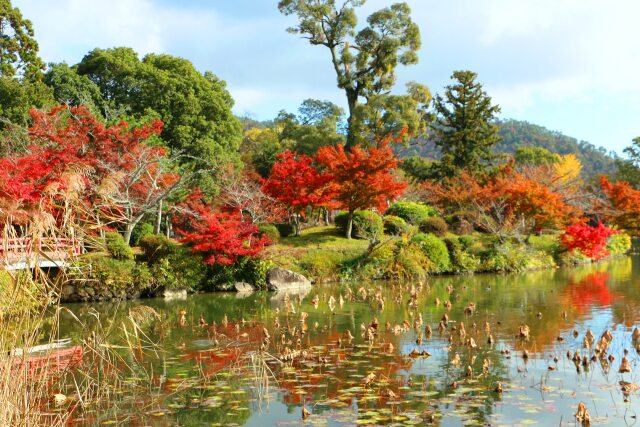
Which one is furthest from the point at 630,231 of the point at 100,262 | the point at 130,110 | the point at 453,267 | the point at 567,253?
the point at 100,262

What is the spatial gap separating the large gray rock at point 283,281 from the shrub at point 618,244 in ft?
60.6

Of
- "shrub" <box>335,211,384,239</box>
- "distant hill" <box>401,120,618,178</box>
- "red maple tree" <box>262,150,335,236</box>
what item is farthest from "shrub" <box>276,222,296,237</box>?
"distant hill" <box>401,120,618,178</box>

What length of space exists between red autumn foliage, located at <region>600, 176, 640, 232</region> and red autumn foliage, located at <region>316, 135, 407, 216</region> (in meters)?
14.9

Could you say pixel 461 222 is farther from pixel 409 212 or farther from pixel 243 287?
pixel 243 287

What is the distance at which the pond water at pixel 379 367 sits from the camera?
23.4 ft

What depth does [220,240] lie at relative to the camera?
776 inches

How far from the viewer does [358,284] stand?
843 inches

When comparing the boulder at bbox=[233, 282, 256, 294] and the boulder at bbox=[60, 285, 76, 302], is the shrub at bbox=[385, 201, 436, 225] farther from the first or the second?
the boulder at bbox=[60, 285, 76, 302]

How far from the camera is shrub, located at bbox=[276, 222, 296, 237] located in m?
25.7

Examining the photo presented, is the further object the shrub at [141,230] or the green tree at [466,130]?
the green tree at [466,130]

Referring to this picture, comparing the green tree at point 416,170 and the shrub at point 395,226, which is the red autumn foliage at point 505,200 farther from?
the green tree at point 416,170

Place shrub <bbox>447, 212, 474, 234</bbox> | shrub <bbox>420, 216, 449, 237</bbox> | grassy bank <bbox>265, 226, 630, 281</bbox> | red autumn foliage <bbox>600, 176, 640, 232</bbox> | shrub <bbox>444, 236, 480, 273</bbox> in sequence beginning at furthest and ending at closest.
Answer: red autumn foliage <bbox>600, 176, 640, 232</bbox>
shrub <bbox>447, 212, 474, 234</bbox>
shrub <bbox>420, 216, 449, 237</bbox>
shrub <bbox>444, 236, 480, 273</bbox>
grassy bank <bbox>265, 226, 630, 281</bbox>

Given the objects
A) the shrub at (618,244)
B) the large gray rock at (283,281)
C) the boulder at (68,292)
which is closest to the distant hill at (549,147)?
the shrub at (618,244)

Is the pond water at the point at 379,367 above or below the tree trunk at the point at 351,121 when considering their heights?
below
